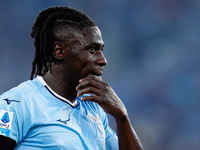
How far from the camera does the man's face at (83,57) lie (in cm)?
196

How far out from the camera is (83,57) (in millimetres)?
1959

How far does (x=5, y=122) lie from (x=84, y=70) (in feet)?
1.74

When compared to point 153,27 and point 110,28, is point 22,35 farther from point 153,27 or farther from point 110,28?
point 153,27

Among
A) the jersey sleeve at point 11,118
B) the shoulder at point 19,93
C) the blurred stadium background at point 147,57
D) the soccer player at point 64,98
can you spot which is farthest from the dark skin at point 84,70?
the blurred stadium background at point 147,57

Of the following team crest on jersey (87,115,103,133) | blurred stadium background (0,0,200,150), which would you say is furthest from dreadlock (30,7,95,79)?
blurred stadium background (0,0,200,150)

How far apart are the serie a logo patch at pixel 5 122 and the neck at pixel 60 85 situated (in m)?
0.36

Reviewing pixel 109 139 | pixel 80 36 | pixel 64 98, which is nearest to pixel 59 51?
pixel 80 36

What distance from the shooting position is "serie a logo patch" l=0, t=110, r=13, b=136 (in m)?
1.66

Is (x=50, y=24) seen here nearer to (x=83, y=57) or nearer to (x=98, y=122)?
(x=83, y=57)

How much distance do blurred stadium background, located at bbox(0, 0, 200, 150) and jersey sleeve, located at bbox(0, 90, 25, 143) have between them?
4201 mm

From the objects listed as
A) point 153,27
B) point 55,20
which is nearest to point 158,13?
point 153,27

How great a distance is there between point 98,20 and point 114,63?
2.91 ft

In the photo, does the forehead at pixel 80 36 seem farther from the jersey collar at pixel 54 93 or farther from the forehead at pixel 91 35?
the jersey collar at pixel 54 93

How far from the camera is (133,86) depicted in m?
6.22
